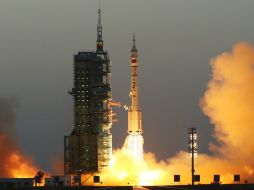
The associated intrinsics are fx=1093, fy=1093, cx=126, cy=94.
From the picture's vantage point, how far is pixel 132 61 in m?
199

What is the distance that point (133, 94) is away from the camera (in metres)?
199

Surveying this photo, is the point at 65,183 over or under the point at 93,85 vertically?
under

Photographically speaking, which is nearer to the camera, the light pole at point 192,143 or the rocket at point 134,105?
the light pole at point 192,143

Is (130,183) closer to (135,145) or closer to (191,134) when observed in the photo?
(135,145)

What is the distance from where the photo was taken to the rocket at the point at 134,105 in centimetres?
19712

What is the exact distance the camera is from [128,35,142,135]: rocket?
197125mm

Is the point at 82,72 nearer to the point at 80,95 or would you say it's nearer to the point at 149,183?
the point at 80,95

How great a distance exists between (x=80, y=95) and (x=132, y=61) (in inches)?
449

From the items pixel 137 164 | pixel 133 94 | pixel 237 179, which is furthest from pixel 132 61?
pixel 237 179

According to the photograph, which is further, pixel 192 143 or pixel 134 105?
pixel 134 105

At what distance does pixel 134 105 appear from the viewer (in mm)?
198750

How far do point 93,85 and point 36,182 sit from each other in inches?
809

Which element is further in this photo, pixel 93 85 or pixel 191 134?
pixel 93 85

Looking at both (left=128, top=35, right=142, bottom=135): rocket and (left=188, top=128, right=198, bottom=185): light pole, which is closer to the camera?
(left=188, top=128, right=198, bottom=185): light pole
